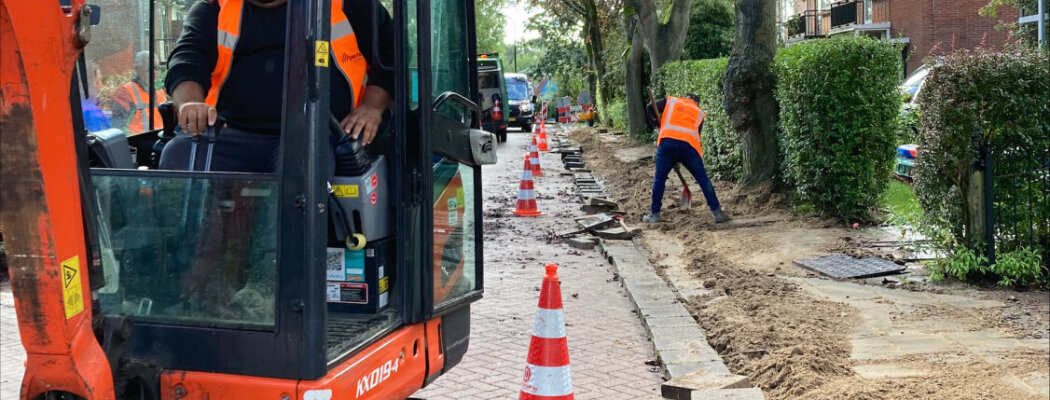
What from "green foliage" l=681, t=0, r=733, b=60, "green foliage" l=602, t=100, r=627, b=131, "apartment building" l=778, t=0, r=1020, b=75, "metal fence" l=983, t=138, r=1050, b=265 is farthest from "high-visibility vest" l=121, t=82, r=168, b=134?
"green foliage" l=602, t=100, r=627, b=131

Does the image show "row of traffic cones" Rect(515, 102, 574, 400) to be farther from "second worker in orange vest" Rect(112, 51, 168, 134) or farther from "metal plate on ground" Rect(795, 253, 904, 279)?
"metal plate on ground" Rect(795, 253, 904, 279)

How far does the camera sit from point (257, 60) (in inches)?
153

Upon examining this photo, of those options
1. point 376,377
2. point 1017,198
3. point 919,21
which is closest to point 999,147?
point 1017,198

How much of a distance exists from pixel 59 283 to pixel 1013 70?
6.63 m

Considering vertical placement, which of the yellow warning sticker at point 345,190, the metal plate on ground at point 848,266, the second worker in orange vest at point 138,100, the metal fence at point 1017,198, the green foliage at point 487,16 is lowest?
the metal plate on ground at point 848,266

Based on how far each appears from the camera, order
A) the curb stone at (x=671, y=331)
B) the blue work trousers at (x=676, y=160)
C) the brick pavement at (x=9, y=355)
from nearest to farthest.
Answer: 1. the curb stone at (x=671, y=331)
2. the brick pavement at (x=9, y=355)
3. the blue work trousers at (x=676, y=160)

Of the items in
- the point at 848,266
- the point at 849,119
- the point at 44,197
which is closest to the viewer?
the point at 44,197

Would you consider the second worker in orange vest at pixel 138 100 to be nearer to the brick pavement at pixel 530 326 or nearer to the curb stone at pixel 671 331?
the brick pavement at pixel 530 326

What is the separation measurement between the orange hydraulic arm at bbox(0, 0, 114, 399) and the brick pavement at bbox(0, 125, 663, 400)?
300 centimetres

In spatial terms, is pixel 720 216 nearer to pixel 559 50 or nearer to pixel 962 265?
pixel 962 265

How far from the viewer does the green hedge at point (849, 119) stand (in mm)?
10758

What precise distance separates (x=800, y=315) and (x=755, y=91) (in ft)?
21.5

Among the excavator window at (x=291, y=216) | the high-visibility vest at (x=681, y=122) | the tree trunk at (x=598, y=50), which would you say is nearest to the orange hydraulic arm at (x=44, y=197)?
the excavator window at (x=291, y=216)

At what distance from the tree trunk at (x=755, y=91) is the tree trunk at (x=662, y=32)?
11.6 metres
